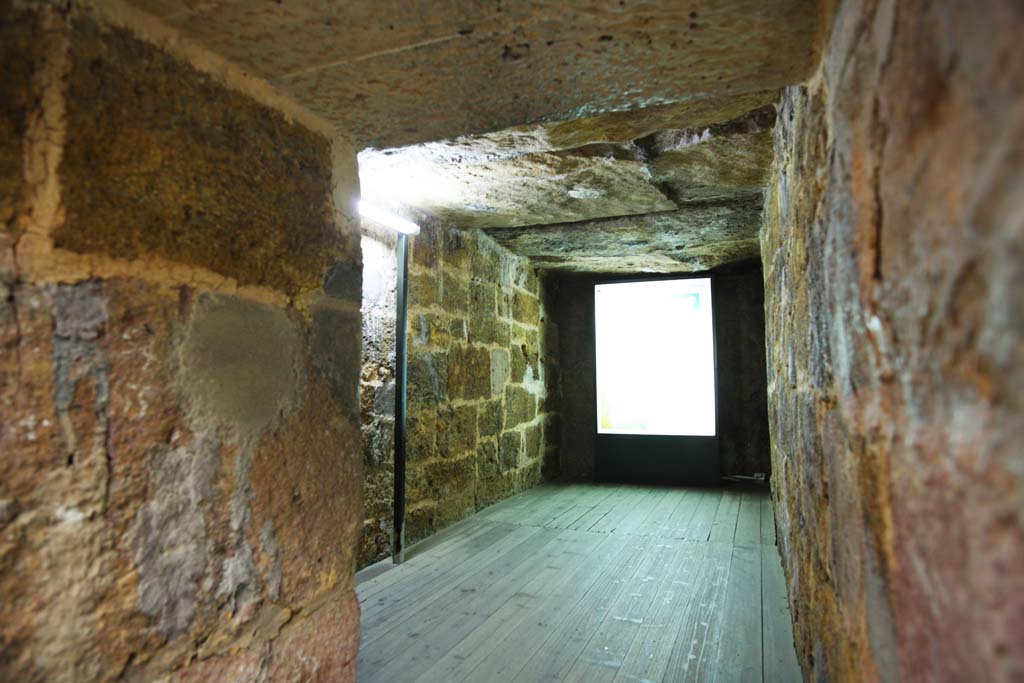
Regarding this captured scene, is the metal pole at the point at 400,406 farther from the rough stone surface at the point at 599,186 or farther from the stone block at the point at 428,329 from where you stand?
the rough stone surface at the point at 599,186

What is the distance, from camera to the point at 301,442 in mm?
987

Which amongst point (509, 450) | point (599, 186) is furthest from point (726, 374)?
point (599, 186)

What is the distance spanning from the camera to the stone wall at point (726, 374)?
14.4 feet

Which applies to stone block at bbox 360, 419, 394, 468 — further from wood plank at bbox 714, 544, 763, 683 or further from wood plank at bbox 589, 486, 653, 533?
wood plank at bbox 714, 544, 763, 683

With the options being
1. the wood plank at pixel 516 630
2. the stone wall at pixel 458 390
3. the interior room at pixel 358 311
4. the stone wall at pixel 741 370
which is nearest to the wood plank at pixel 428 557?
the stone wall at pixel 458 390

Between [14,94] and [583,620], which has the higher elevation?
[14,94]

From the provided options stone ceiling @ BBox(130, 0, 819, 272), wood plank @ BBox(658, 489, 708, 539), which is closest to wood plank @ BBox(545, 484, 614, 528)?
wood plank @ BBox(658, 489, 708, 539)

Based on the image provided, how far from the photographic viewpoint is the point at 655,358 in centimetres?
439

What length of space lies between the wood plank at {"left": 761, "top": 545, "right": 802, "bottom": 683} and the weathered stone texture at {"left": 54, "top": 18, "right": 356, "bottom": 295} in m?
1.54

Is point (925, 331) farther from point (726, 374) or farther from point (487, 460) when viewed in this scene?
point (726, 374)

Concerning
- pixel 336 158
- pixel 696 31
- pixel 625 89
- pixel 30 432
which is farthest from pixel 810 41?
pixel 30 432

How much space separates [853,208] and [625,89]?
0.50 metres

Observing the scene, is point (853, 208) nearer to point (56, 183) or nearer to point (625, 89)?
point (625, 89)

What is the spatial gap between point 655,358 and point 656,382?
0.60 feet
